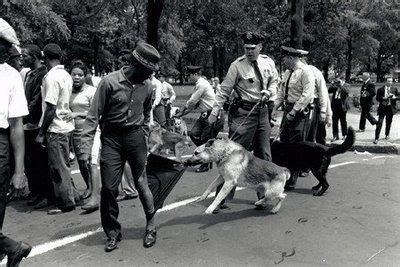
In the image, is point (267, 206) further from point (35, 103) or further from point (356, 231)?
point (35, 103)

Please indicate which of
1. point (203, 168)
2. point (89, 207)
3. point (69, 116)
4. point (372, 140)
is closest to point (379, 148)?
point (372, 140)

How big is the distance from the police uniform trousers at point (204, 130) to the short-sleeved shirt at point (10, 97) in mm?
5639

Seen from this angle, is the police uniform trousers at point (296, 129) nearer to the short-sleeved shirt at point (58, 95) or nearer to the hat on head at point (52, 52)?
the short-sleeved shirt at point (58, 95)

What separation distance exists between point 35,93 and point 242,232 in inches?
135

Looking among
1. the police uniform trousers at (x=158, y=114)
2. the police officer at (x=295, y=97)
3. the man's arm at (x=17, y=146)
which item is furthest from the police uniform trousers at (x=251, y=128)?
the police uniform trousers at (x=158, y=114)

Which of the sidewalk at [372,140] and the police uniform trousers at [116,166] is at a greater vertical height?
the police uniform trousers at [116,166]

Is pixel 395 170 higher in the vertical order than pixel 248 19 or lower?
lower

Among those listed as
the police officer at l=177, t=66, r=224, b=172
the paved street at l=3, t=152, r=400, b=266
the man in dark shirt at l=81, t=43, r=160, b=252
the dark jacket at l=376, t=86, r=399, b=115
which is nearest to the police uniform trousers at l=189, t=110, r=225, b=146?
the police officer at l=177, t=66, r=224, b=172

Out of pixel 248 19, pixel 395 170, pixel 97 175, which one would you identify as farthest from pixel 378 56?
pixel 97 175

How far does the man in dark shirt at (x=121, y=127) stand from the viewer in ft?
16.7

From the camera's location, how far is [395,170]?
31.3 ft

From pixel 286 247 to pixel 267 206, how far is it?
1.65m

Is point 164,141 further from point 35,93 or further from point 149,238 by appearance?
point 149,238

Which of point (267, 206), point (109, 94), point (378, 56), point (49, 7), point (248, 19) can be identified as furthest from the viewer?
point (378, 56)
